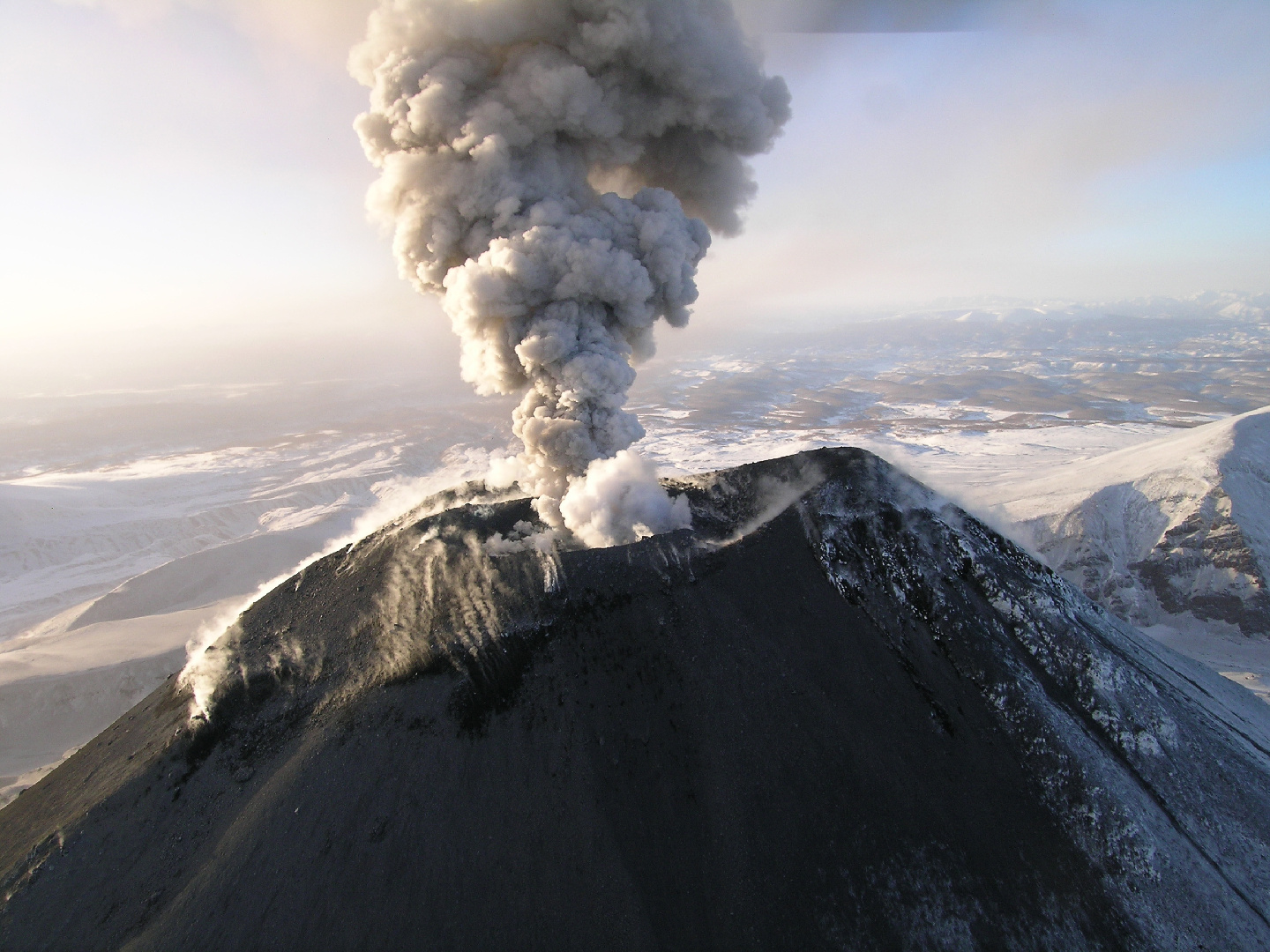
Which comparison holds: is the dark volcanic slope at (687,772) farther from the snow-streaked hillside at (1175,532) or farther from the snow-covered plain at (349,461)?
the snow-streaked hillside at (1175,532)

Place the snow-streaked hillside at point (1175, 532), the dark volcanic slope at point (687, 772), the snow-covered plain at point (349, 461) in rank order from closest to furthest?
the dark volcanic slope at point (687, 772)
the snow-covered plain at point (349, 461)
the snow-streaked hillside at point (1175, 532)

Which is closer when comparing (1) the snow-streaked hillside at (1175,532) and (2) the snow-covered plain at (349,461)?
(2) the snow-covered plain at (349,461)

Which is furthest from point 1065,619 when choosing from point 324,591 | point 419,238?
point 419,238

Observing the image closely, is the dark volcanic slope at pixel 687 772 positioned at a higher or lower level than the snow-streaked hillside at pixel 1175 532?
higher

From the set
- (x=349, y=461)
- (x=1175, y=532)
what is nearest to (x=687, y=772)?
(x=1175, y=532)

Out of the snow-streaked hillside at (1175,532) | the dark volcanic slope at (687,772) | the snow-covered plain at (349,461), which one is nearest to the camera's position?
the dark volcanic slope at (687,772)

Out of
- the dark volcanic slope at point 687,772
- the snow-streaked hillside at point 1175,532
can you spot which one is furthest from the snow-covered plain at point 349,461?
the dark volcanic slope at point 687,772

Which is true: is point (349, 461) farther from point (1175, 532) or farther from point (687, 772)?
point (1175, 532)
